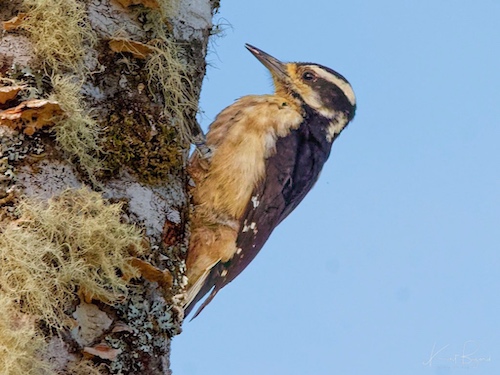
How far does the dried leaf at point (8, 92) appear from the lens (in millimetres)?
2004

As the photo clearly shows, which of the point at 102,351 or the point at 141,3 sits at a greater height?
the point at 141,3

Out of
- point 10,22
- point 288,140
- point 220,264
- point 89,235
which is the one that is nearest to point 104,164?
point 89,235

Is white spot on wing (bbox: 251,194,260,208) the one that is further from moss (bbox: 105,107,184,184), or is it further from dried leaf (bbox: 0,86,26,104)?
dried leaf (bbox: 0,86,26,104)

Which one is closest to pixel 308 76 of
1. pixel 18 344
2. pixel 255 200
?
pixel 255 200

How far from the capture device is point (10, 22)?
7.06 ft

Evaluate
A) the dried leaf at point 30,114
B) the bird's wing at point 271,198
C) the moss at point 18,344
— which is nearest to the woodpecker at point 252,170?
the bird's wing at point 271,198

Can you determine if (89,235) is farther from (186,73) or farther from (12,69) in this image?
(186,73)

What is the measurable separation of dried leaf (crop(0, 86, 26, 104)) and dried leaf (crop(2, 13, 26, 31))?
8.3 inches

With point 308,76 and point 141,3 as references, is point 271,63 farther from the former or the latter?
point 141,3

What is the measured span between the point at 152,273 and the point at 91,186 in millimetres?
270

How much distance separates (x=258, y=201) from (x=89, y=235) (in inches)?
66.9

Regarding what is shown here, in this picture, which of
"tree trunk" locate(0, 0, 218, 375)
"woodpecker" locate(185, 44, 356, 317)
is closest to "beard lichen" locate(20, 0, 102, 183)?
"tree trunk" locate(0, 0, 218, 375)

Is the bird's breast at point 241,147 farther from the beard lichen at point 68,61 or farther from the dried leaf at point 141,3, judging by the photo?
the beard lichen at point 68,61

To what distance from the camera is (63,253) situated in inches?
75.2
